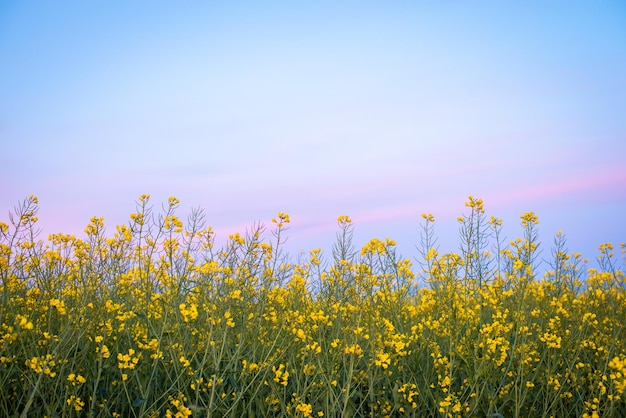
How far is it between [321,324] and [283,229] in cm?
80

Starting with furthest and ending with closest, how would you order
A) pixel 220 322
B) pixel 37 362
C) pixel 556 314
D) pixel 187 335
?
1. pixel 556 314
2. pixel 187 335
3. pixel 220 322
4. pixel 37 362

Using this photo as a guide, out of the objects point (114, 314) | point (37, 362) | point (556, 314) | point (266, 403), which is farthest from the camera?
point (556, 314)

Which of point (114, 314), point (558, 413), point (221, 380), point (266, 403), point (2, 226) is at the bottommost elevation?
point (558, 413)

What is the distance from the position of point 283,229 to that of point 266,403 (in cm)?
134

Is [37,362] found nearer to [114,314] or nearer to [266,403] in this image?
[114,314]

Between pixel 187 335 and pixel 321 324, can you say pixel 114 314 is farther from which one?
pixel 321 324

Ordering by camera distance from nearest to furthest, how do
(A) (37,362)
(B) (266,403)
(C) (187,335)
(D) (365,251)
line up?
(A) (37,362)
(C) (187,335)
(B) (266,403)
(D) (365,251)

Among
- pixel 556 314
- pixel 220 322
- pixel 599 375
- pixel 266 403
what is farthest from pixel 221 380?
pixel 556 314

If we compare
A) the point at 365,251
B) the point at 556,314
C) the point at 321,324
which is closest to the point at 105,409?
the point at 321,324

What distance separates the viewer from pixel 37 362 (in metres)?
3.61

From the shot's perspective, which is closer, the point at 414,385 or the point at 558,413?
the point at 414,385

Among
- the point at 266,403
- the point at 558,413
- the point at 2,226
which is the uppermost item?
the point at 2,226

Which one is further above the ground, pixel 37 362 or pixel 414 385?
pixel 37 362

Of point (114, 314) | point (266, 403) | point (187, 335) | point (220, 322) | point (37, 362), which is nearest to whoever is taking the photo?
point (37, 362)
